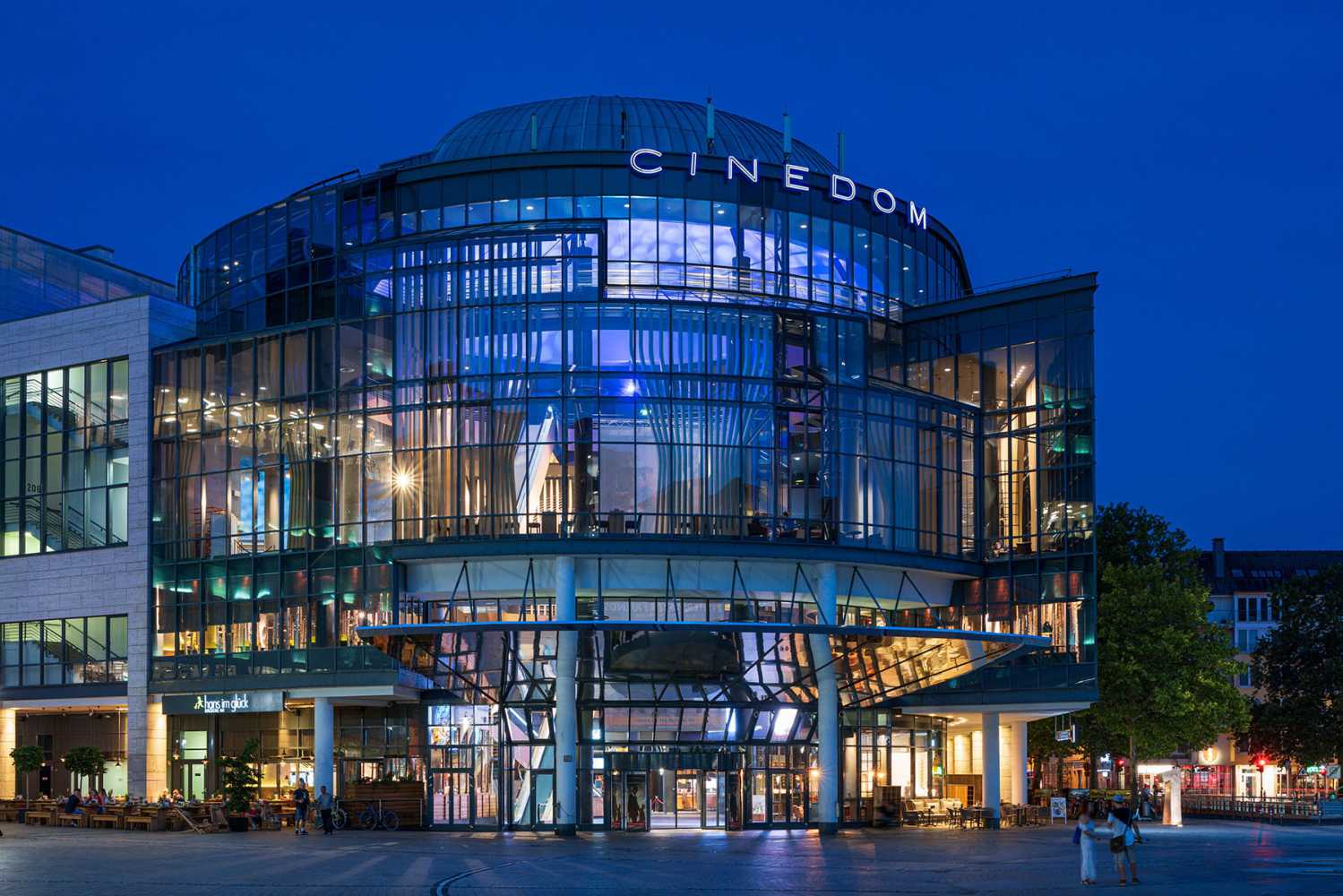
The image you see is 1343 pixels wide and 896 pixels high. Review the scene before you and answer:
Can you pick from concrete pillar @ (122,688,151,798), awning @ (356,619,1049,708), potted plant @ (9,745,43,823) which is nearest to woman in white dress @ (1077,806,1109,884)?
awning @ (356,619,1049,708)

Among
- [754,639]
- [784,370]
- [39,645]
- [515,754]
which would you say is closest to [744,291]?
[784,370]

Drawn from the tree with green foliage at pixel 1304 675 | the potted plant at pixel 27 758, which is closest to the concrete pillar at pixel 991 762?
the tree with green foliage at pixel 1304 675

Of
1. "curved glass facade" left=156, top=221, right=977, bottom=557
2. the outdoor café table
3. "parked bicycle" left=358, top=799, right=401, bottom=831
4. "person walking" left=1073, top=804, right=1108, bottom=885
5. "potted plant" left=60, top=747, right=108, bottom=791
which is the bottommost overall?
the outdoor café table

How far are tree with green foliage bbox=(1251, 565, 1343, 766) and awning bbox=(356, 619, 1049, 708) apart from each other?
39.2m

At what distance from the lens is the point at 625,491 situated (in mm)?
65000

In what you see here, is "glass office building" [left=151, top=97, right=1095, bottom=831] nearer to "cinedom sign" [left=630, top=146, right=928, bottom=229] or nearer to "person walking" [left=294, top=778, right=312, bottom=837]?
"cinedom sign" [left=630, top=146, right=928, bottom=229]

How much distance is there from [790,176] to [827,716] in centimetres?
2307

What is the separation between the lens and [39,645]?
7756 centimetres

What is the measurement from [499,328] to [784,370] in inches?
446

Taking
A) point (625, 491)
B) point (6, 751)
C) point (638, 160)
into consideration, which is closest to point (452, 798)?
point (625, 491)

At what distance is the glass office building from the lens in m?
65.0

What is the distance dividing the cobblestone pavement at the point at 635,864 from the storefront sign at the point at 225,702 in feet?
23.2

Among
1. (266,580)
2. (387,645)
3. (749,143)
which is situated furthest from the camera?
(749,143)

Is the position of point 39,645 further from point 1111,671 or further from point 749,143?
point 1111,671
